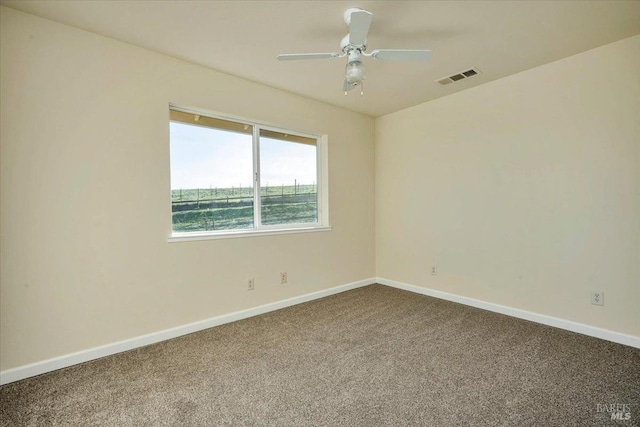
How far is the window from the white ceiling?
616mm

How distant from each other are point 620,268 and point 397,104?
2.80m

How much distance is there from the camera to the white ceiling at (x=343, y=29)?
2.07m

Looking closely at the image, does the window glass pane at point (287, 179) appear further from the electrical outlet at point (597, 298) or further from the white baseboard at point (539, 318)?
the electrical outlet at point (597, 298)

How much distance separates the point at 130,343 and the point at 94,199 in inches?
47.2

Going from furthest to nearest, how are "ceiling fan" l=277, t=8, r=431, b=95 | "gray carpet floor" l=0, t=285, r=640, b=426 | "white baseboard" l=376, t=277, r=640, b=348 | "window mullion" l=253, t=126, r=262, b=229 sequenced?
1. "window mullion" l=253, t=126, r=262, b=229
2. "white baseboard" l=376, t=277, r=640, b=348
3. "ceiling fan" l=277, t=8, r=431, b=95
4. "gray carpet floor" l=0, t=285, r=640, b=426

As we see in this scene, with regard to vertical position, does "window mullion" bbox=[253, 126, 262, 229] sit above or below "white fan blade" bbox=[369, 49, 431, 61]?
below

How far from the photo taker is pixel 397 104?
4.02 m

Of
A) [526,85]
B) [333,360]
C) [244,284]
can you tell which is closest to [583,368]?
[333,360]

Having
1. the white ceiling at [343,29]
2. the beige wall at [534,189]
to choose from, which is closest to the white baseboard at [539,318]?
the beige wall at [534,189]

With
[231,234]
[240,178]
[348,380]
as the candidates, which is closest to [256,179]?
[240,178]

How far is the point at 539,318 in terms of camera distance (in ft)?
9.95

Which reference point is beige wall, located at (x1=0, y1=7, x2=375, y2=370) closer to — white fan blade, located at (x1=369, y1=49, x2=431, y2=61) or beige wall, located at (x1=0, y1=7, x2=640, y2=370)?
beige wall, located at (x1=0, y1=7, x2=640, y2=370)

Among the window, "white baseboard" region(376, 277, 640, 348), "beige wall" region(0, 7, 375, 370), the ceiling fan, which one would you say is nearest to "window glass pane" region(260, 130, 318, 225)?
Result: the window

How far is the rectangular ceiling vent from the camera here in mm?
3055
